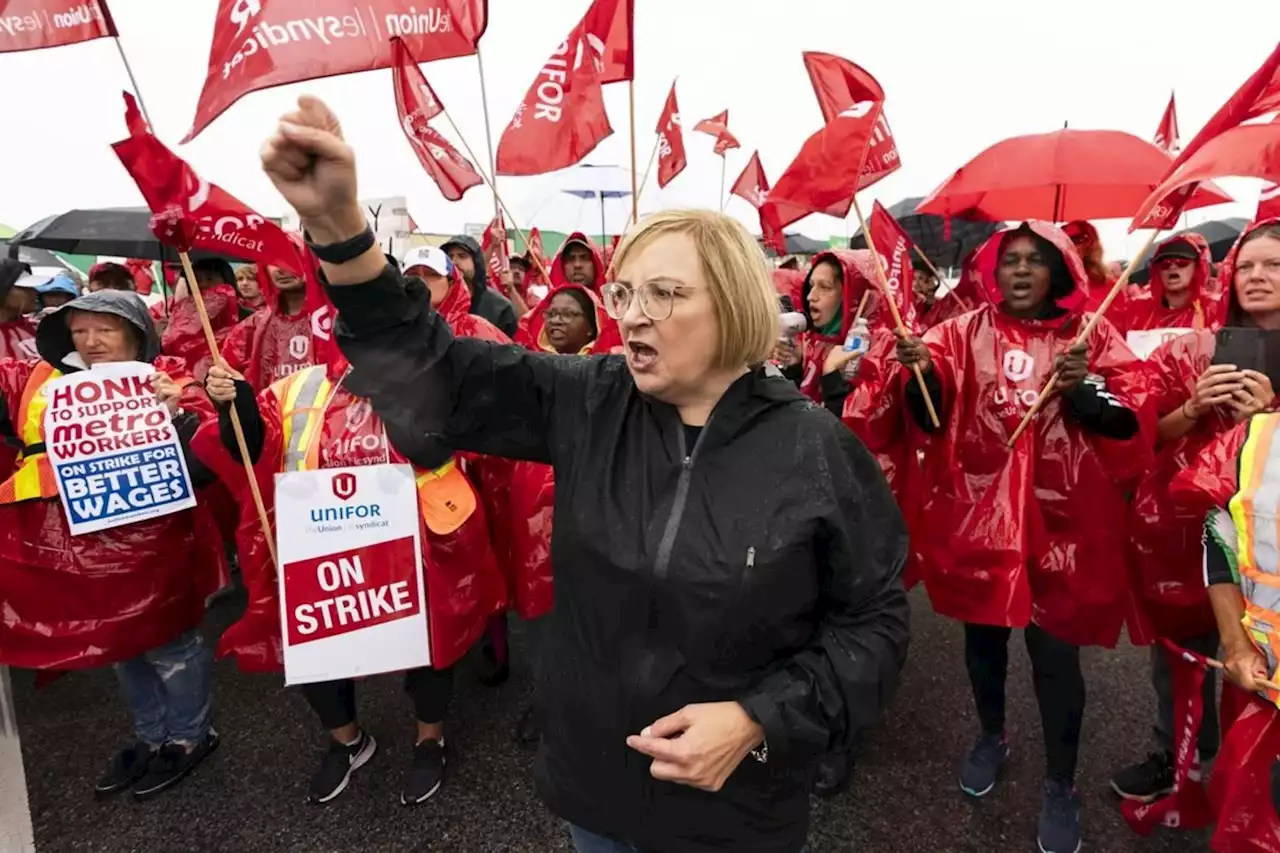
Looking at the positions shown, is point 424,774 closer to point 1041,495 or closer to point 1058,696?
point 1058,696

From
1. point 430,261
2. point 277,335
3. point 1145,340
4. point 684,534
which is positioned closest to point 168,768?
point 277,335

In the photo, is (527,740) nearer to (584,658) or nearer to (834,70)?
(584,658)

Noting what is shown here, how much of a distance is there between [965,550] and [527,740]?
1.89 m

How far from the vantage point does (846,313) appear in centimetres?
365

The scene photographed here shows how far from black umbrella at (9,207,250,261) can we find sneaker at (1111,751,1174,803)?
6.20 m

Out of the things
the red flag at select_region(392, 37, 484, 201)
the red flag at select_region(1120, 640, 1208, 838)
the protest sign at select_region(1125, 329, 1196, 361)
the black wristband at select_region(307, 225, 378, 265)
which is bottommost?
the red flag at select_region(1120, 640, 1208, 838)

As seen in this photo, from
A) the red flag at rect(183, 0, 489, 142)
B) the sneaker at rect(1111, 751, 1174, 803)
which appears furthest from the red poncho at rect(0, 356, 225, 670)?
the sneaker at rect(1111, 751, 1174, 803)

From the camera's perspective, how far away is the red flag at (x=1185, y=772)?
2328mm

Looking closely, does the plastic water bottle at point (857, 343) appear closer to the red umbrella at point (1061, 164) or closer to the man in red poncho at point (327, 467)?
the red umbrella at point (1061, 164)

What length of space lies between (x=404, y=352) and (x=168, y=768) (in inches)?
102

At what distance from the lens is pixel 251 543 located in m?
2.53

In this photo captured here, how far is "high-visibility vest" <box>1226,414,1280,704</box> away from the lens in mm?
1740

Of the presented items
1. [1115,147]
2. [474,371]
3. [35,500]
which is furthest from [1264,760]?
[35,500]

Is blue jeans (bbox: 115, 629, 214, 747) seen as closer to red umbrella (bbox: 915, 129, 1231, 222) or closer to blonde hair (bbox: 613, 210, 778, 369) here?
blonde hair (bbox: 613, 210, 778, 369)
